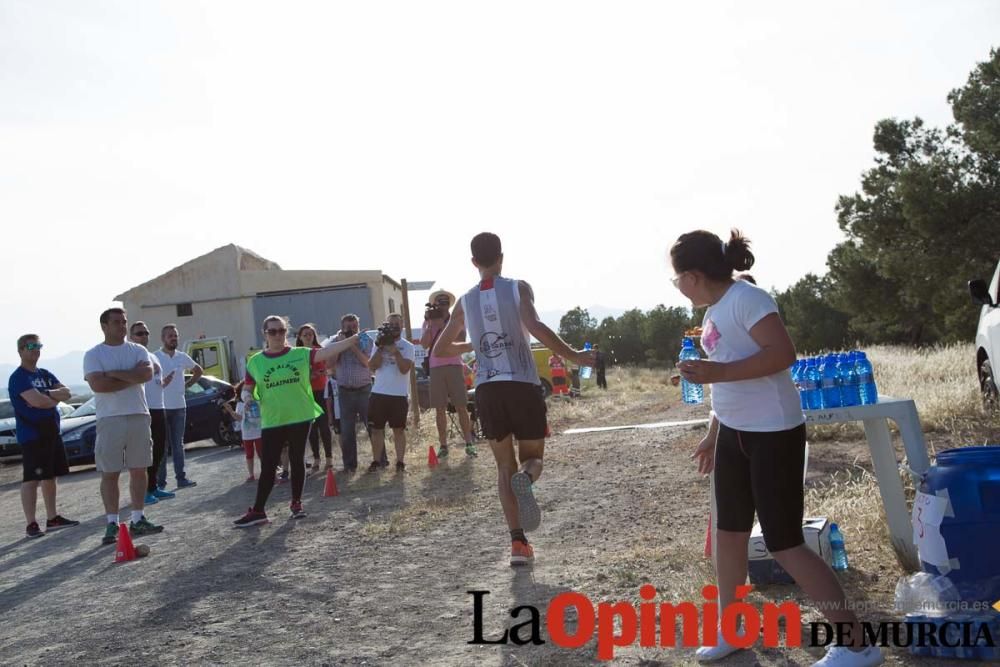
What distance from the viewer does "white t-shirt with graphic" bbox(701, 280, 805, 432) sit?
3973mm

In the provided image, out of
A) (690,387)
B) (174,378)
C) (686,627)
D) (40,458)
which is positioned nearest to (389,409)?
(174,378)

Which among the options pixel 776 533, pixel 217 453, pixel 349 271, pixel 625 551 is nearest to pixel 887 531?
pixel 625 551

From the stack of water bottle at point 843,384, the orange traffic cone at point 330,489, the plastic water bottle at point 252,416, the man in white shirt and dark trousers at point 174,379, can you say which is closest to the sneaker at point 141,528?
the orange traffic cone at point 330,489

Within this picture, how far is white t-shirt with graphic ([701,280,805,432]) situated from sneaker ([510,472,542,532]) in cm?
221

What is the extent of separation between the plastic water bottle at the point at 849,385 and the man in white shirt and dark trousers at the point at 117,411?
582cm

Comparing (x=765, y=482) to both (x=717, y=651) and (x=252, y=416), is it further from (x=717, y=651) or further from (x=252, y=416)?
(x=252, y=416)

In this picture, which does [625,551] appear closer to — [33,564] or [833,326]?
[33,564]

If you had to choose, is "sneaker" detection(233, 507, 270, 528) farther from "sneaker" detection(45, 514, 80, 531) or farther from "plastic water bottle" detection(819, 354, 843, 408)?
"plastic water bottle" detection(819, 354, 843, 408)

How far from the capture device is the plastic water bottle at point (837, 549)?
5320mm

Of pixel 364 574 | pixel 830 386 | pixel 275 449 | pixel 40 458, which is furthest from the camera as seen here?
pixel 40 458

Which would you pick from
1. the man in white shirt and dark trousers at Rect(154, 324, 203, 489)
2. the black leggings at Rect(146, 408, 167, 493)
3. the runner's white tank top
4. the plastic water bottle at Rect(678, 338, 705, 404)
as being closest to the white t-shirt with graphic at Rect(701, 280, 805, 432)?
the runner's white tank top

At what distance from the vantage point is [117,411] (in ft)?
29.6

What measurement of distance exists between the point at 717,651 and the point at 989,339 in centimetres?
693

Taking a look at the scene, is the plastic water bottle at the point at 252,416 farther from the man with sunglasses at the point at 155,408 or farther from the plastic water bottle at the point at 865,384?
the plastic water bottle at the point at 865,384
